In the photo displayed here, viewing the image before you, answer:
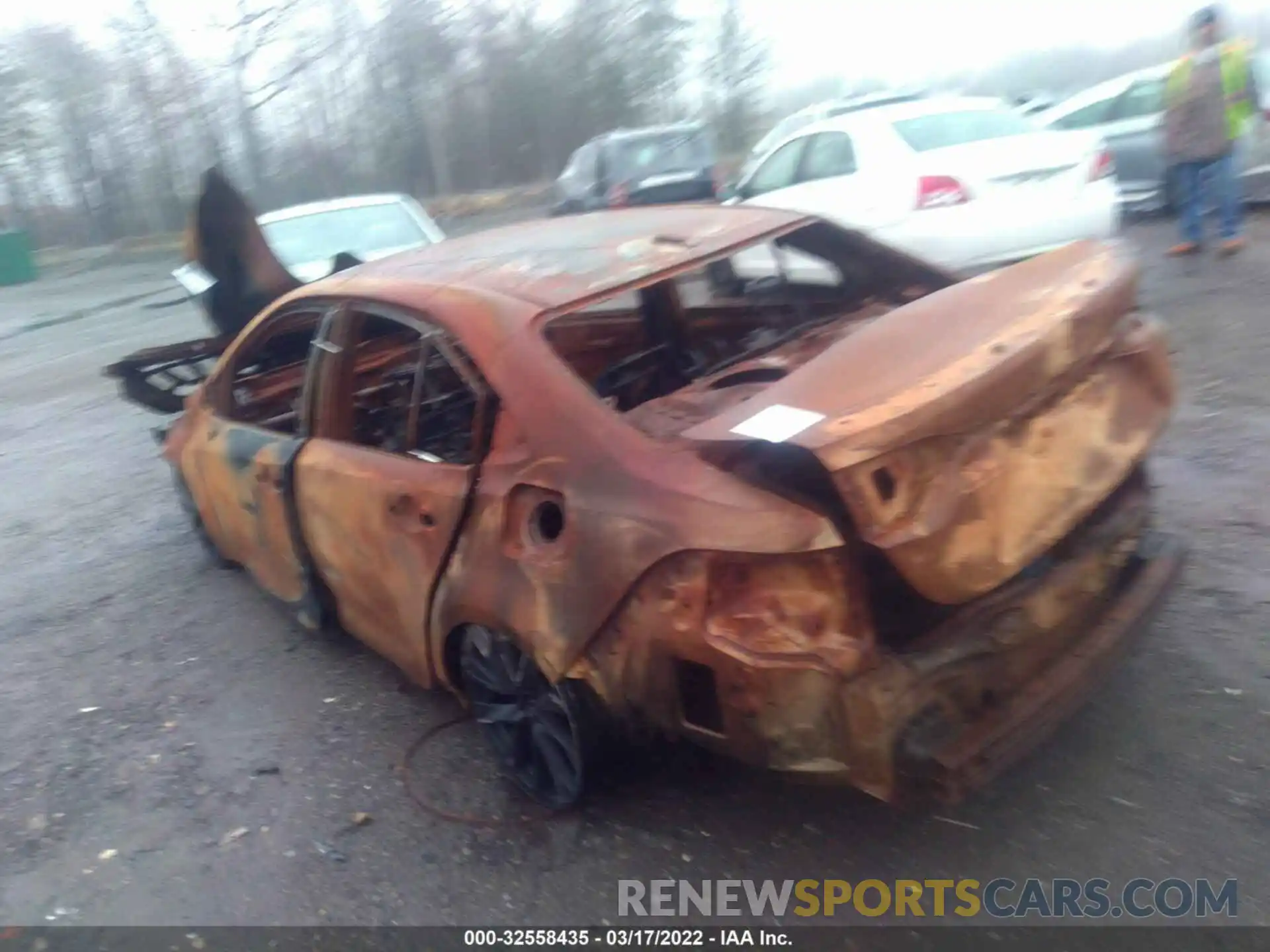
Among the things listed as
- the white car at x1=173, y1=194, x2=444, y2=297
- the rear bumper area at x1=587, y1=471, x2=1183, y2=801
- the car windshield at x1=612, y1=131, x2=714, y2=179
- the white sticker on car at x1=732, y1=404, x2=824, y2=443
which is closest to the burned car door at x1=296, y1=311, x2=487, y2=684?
the rear bumper area at x1=587, y1=471, x2=1183, y2=801

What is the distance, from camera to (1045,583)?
2902 millimetres

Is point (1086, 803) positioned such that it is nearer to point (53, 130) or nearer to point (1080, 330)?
point (1080, 330)

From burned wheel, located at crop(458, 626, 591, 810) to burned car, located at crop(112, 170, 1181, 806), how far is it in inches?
0.4

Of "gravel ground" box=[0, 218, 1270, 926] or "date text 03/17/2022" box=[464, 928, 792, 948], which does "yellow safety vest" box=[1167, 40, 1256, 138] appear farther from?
"date text 03/17/2022" box=[464, 928, 792, 948]

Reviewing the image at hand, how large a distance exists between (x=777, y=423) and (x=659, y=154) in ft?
48.0

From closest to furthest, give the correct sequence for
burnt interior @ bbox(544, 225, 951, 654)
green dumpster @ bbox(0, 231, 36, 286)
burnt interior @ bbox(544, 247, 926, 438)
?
1. burnt interior @ bbox(544, 225, 951, 654)
2. burnt interior @ bbox(544, 247, 926, 438)
3. green dumpster @ bbox(0, 231, 36, 286)

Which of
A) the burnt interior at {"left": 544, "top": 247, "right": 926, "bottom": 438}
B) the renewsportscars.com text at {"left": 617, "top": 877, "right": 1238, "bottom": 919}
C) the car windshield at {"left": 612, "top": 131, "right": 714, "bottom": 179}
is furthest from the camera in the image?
the car windshield at {"left": 612, "top": 131, "right": 714, "bottom": 179}

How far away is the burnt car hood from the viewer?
2506mm

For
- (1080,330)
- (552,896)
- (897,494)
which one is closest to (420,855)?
(552,896)

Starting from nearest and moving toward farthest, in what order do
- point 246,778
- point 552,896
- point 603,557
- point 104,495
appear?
point 603,557, point 552,896, point 246,778, point 104,495

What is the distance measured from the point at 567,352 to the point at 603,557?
1.50 metres

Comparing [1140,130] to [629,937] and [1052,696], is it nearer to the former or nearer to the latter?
[1052,696]

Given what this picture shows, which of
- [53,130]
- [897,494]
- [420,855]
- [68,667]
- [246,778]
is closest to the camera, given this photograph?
[897,494]

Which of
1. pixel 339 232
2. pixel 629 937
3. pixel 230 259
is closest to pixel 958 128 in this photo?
pixel 339 232
